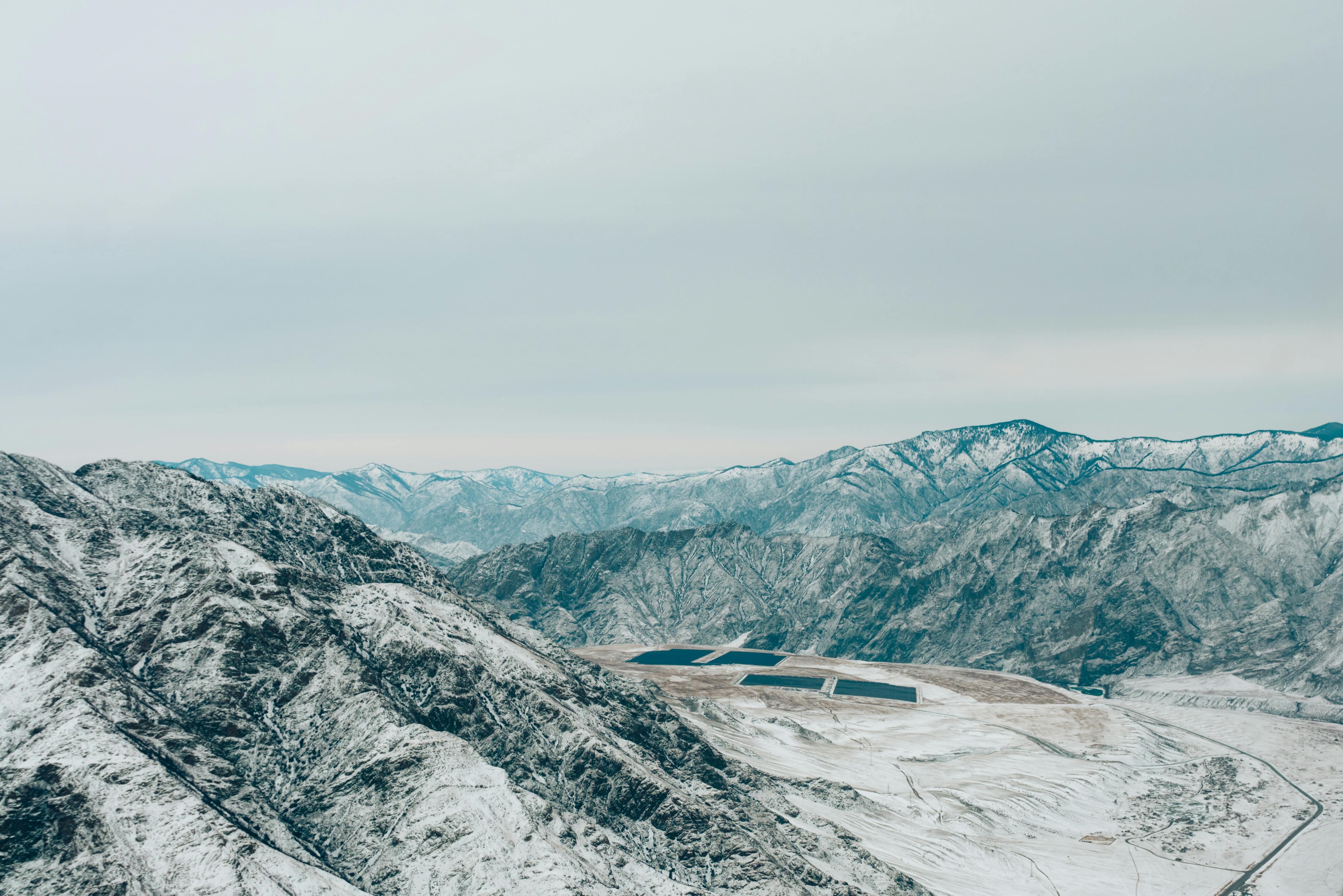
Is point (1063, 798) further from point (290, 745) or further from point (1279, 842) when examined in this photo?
point (290, 745)

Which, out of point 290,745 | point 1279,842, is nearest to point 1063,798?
point 1279,842

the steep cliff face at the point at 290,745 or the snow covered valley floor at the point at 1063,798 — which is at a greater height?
the steep cliff face at the point at 290,745

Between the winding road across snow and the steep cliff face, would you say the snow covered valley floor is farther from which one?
the steep cliff face

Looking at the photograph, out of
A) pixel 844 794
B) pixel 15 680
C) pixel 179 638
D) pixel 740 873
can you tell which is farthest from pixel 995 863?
pixel 15 680

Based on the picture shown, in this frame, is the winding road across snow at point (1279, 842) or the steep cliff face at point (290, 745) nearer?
the steep cliff face at point (290, 745)

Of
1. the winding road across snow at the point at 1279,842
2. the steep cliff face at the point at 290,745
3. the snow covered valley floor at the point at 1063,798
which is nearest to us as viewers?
the steep cliff face at the point at 290,745

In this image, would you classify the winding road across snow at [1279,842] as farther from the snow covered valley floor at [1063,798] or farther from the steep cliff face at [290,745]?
the steep cliff face at [290,745]

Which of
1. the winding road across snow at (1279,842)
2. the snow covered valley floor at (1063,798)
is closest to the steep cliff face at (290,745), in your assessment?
the snow covered valley floor at (1063,798)
